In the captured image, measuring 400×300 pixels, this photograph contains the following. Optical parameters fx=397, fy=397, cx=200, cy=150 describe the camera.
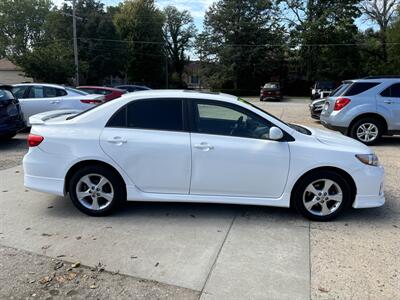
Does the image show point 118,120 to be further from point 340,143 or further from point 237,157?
point 340,143

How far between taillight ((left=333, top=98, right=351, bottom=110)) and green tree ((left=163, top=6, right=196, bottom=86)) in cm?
5653

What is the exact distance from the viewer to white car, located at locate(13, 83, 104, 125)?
1142 cm

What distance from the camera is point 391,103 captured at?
9.91 meters

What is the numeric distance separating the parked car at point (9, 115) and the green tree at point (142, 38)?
42.8 meters

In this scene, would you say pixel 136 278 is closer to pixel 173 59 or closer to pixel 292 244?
pixel 292 244

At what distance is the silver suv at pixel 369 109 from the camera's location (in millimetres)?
9945

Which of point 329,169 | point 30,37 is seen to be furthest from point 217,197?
point 30,37

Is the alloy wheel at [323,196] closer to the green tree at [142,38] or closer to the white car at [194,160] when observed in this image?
the white car at [194,160]

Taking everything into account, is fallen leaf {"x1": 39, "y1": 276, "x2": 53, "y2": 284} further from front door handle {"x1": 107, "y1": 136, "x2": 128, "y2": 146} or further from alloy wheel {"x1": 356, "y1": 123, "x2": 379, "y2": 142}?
alloy wheel {"x1": 356, "y1": 123, "x2": 379, "y2": 142}

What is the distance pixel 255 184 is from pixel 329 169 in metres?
0.90

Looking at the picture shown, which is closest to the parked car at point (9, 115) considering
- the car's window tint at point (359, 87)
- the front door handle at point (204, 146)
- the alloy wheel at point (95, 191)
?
the alloy wheel at point (95, 191)

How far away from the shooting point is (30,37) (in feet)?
193

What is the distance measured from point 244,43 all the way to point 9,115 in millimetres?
40090

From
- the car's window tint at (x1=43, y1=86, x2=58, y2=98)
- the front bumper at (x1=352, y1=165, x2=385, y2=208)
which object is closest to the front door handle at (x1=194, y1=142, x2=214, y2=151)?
the front bumper at (x1=352, y1=165, x2=385, y2=208)
